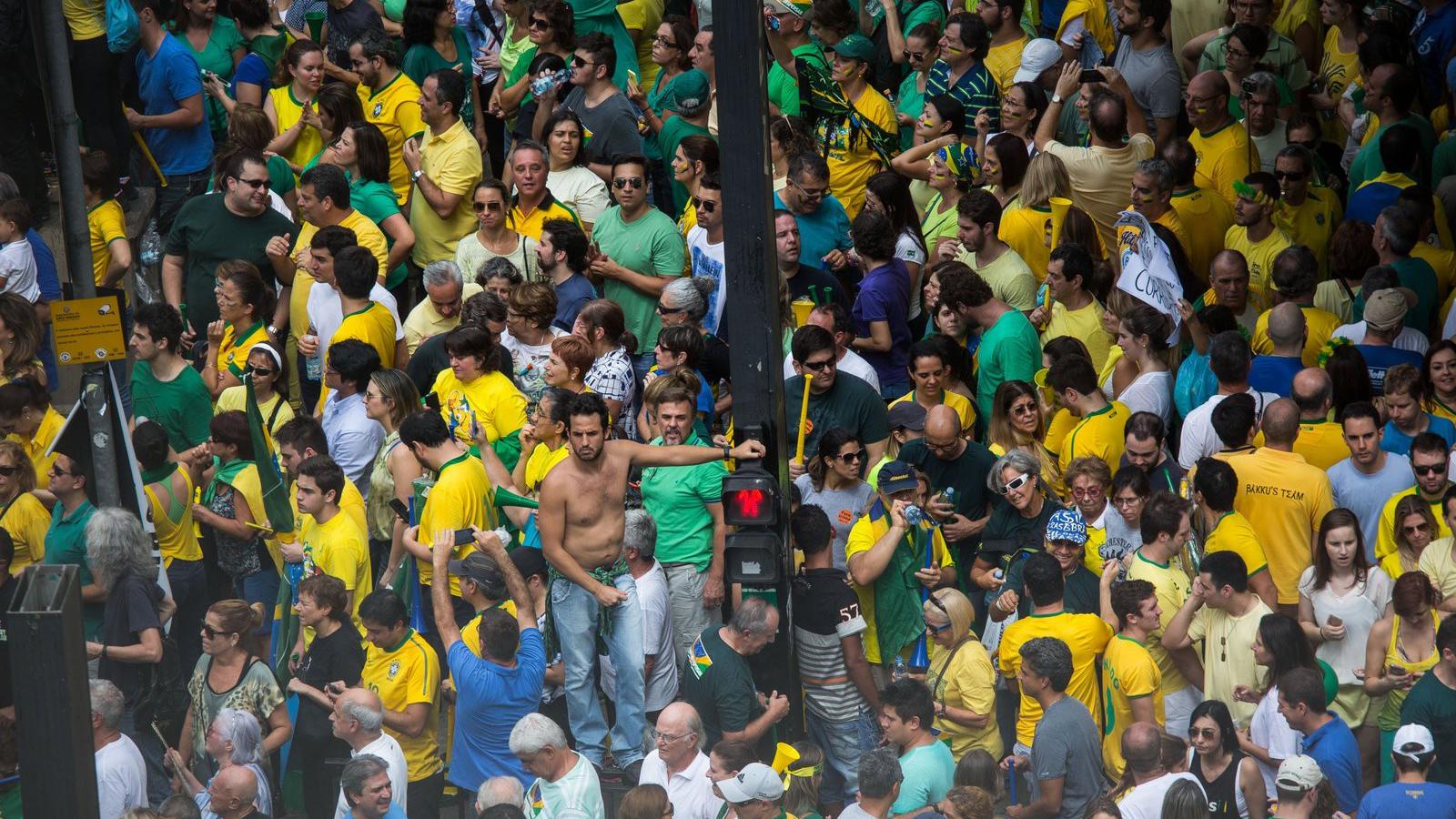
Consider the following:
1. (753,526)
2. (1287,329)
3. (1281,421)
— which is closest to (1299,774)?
(1281,421)

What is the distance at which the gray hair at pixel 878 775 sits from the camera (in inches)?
291

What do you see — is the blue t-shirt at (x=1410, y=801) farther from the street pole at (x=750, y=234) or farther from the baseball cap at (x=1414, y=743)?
the street pole at (x=750, y=234)

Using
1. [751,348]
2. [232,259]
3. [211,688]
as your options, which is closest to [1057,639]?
[751,348]

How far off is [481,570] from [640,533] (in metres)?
0.72

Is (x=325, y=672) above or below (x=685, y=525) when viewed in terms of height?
below

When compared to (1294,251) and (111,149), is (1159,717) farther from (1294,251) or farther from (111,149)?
(111,149)

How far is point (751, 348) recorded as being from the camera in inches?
284

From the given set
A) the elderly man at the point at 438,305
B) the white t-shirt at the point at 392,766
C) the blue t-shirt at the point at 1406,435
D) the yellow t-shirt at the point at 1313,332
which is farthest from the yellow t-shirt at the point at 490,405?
the blue t-shirt at the point at 1406,435

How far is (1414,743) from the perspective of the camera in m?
7.07

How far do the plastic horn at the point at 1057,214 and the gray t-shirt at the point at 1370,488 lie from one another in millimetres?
2328

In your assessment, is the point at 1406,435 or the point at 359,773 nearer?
the point at 359,773

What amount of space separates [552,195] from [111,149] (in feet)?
11.5

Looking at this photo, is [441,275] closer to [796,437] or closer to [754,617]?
[796,437]

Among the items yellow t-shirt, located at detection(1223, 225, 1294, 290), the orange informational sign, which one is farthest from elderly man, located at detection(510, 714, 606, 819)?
yellow t-shirt, located at detection(1223, 225, 1294, 290)
